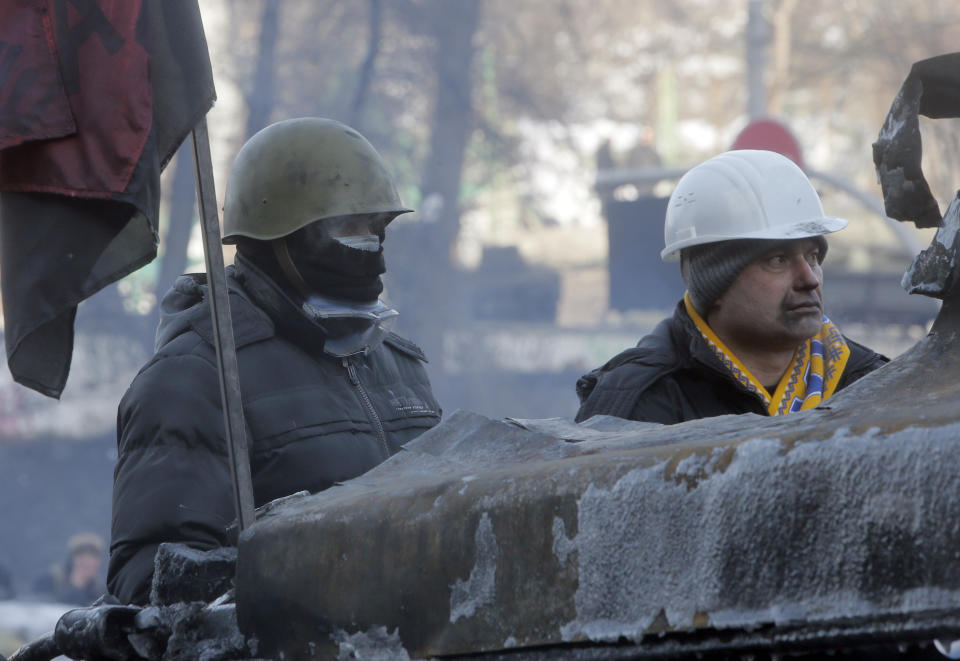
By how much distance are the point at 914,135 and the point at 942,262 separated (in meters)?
0.20

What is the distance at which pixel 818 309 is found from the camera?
3602mm

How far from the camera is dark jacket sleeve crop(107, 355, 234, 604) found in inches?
122

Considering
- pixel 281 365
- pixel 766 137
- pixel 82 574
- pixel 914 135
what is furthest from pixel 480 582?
pixel 82 574

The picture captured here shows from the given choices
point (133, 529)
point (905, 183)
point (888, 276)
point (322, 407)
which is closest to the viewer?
point (905, 183)

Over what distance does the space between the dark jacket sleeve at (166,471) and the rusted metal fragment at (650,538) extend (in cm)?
75

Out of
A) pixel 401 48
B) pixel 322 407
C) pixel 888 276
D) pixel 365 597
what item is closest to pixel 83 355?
pixel 401 48

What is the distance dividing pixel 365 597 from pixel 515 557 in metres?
Answer: 0.29

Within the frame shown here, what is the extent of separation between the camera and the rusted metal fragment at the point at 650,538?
1.61 metres

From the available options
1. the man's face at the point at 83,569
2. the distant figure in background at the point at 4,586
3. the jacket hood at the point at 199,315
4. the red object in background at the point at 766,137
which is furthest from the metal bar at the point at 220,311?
the distant figure in background at the point at 4,586

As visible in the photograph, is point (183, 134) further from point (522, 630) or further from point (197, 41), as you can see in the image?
point (522, 630)

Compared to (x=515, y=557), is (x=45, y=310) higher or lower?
higher

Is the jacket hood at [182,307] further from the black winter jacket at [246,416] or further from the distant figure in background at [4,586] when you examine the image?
the distant figure in background at [4,586]

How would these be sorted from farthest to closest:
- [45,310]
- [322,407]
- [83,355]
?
[83,355] → [322,407] → [45,310]

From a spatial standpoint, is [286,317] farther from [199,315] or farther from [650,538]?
[650,538]
